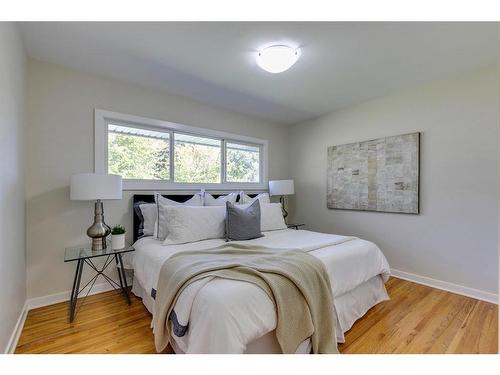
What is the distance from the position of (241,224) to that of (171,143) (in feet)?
4.82

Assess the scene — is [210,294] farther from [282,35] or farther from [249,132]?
[249,132]

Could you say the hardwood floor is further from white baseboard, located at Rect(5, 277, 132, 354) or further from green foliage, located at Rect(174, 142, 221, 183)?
green foliage, located at Rect(174, 142, 221, 183)

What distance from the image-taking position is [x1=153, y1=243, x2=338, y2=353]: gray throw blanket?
134 centimetres

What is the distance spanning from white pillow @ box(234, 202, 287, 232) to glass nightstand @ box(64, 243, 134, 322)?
143cm

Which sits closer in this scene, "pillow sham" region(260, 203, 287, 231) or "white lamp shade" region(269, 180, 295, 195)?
"pillow sham" region(260, 203, 287, 231)

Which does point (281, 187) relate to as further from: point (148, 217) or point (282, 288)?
point (282, 288)

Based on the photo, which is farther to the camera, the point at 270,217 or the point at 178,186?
the point at 178,186

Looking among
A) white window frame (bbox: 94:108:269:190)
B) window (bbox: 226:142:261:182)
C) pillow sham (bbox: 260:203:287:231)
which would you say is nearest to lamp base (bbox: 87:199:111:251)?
white window frame (bbox: 94:108:269:190)

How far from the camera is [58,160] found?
2301 millimetres

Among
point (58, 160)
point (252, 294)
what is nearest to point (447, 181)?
point (252, 294)

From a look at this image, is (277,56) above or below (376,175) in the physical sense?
above

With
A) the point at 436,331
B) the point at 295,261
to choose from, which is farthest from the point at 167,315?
the point at 436,331

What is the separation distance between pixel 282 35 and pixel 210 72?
88cm

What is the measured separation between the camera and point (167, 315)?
1421mm
